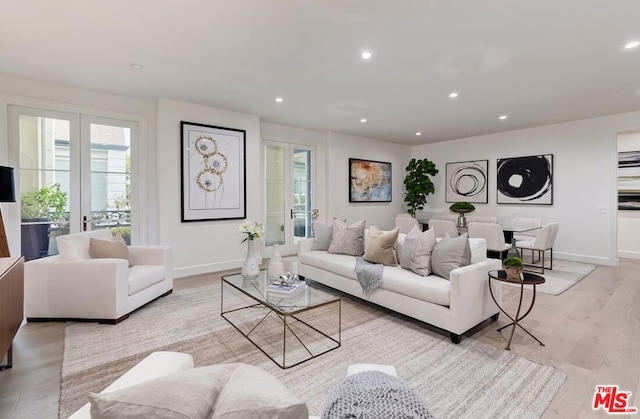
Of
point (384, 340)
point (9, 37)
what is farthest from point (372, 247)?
point (9, 37)

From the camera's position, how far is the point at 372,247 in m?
3.47

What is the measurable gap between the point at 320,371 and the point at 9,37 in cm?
401

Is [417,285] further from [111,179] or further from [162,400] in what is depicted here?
[111,179]

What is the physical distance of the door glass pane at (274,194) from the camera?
5953mm

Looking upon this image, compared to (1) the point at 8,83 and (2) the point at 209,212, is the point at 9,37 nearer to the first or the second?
(1) the point at 8,83

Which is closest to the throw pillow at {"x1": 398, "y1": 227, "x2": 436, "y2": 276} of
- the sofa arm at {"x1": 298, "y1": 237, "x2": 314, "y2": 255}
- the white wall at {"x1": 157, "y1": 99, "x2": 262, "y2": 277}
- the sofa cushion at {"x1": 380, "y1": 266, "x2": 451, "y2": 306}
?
the sofa cushion at {"x1": 380, "y1": 266, "x2": 451, "y2": 306}

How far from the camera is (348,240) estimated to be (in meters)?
3.95

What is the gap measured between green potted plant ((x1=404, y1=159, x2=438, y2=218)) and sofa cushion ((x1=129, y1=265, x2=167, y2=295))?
586cm

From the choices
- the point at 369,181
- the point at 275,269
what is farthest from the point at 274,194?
the point at 275,269

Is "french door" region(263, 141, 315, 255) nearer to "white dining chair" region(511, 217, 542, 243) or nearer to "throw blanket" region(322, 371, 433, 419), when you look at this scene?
"white dining chair" region(511, 217, 542, 243)

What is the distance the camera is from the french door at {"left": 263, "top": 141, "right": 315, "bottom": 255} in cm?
599

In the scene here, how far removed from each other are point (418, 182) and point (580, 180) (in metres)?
3.06

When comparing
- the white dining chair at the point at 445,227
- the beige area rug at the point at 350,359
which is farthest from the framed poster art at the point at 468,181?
the beige area rug at the point at 350,359

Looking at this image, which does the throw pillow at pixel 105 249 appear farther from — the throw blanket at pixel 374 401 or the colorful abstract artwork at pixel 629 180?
the colorful abstract artwork at pixel 629 180
